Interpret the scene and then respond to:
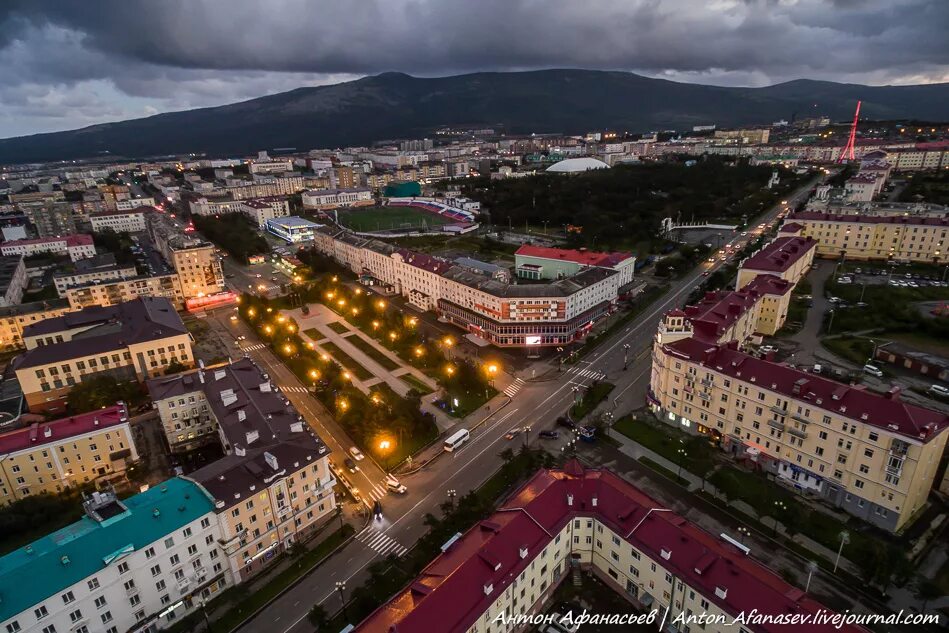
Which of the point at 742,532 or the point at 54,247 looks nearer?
the point at 742,532

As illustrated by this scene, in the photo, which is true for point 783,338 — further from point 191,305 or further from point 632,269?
point 191,305

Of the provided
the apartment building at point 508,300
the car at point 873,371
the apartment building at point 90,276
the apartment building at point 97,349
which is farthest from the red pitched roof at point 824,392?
the apartment building at point 90,276

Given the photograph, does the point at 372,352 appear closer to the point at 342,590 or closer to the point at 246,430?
the point at 246,430

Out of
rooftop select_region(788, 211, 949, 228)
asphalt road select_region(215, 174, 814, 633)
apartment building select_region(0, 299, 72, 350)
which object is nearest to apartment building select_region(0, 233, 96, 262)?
apartment building select_region(0, 299, 72, 350)

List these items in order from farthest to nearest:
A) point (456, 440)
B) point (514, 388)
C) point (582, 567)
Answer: point (514, 388) → point (456, 440) → point (582, 567)

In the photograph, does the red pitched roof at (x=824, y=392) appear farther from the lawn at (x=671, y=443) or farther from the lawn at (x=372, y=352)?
the lawn at (x=372, y=352)

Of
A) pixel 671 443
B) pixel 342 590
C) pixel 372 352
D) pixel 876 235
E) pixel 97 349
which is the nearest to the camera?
pixel 342 590

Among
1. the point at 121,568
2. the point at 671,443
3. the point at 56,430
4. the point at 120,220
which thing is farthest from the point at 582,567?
the point at 120,220
